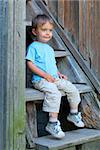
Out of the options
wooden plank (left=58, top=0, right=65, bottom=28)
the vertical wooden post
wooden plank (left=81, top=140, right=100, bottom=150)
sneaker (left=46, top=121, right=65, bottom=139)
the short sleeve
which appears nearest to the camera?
the vertical wooden post

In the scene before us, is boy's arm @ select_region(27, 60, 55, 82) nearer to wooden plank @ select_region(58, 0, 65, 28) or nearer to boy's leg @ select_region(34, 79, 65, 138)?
boy's leg @ select_region(34, 79, 65, 138)

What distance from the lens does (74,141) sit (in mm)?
2666

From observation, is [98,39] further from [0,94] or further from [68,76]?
[0,94]

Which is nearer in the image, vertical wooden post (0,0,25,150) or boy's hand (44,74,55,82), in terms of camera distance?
vertical wooden post (0,0,25,150)

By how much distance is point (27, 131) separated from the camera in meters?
2.65

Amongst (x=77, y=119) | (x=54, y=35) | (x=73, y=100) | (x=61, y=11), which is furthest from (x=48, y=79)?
(x=61, y=11)

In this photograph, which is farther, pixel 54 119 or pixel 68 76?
pixel 68 76

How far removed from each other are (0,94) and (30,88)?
58cm

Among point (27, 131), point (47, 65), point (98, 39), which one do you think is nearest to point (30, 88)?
point (47, 65)

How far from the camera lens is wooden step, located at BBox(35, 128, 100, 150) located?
2.55m

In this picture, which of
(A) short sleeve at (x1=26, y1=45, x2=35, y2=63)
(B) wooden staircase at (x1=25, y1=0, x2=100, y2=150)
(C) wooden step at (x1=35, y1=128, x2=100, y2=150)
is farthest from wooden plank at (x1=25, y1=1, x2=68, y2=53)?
(C) wooden step at (x1=35, y1=128, x2=100, y2=150)

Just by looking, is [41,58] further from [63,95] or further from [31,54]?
[63,95]

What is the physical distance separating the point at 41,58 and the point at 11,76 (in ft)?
2.10

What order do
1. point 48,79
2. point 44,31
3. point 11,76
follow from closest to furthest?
1. point 11,76
2. point 48,79
3. point 44,31
